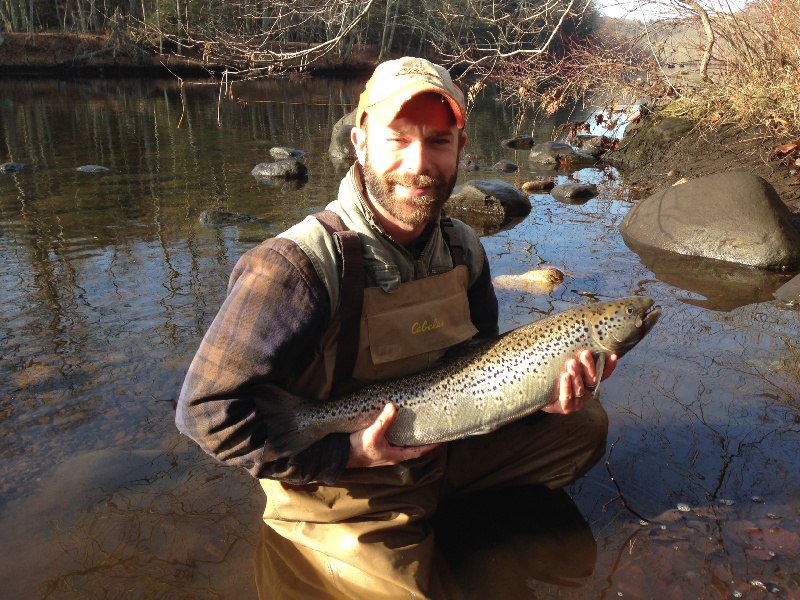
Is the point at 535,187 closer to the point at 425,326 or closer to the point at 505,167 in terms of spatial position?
the point at 505,167

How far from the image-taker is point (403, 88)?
2770 mm

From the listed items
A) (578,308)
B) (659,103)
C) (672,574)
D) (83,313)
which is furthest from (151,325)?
(659,103)

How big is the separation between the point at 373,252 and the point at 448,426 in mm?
813

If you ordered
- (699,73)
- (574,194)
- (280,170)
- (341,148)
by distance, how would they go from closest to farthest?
(574,194)
(280,170)
(699,73)
(341,148)

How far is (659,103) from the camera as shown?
47.9 ft

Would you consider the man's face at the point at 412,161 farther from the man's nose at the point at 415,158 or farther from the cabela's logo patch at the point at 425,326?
the cabela's logo patch at the point at 425,326

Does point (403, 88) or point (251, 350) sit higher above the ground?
point (403, 88)

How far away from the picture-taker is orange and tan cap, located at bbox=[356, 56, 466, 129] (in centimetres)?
276

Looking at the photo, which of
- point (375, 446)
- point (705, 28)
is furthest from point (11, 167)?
point (705, 28)

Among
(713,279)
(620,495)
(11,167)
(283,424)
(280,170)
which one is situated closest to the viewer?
(283,424)

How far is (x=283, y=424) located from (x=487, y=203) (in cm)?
815

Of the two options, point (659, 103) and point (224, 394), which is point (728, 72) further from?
point (224, 394)

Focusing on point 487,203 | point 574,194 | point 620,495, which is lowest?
point 574,194

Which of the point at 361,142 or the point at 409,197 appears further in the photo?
the point at 361,142
